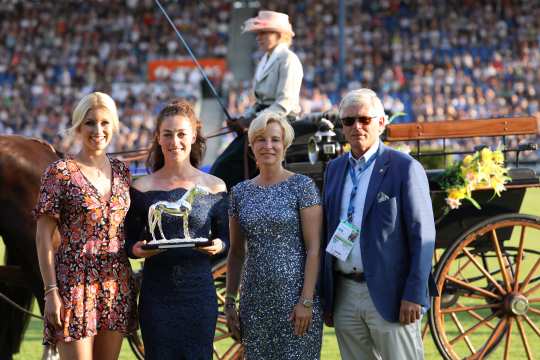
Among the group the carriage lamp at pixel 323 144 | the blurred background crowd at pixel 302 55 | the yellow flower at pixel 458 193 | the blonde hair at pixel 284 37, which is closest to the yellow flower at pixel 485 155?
the yellow flower at pixel 458 193

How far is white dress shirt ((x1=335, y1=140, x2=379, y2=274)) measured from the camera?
11.9 feet

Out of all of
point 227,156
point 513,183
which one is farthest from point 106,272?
point 513,183

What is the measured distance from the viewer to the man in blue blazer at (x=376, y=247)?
355 centimetres

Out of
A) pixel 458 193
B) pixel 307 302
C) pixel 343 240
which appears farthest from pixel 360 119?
pixel 458 193

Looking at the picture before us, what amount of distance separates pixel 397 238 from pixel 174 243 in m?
0.91

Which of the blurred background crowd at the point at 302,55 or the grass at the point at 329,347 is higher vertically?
the blurred background crowd at the point at 302,55

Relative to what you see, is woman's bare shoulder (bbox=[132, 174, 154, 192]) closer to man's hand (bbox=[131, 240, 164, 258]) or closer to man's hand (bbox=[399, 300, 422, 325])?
man's hand (bbox=[131, 240, 164, 258])

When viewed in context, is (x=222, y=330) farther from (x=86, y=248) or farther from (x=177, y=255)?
(x=86, y=248)

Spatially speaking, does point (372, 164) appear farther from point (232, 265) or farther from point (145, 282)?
point (145, 282)

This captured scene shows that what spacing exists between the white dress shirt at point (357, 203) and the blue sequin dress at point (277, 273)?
0.14 meters

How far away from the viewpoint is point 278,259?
3.63 meters

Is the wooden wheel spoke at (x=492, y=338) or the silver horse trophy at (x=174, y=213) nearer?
the silver horse trophy at (x=174, y=213)

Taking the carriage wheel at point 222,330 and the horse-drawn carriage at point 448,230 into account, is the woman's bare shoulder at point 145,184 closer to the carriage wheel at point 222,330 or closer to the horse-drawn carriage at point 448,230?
the carriage wheel at point 222,330

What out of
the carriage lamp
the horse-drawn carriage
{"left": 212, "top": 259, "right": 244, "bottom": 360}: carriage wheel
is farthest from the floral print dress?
the carriage lamp
